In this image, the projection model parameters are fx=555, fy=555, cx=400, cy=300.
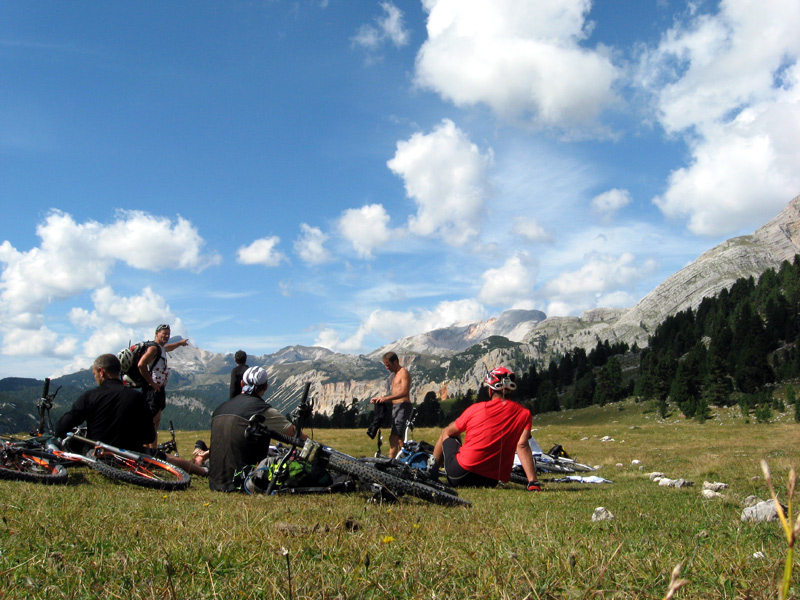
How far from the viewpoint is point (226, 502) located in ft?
23.5

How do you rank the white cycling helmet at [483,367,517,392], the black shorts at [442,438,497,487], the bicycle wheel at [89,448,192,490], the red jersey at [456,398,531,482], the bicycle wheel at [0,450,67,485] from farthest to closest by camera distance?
1. the black shorts at [442,438,497,487]
2. the white cycling helmet at [483,367,517,392]
3. the red jersey at [456,398,531,482]
4. the bicycle wheel at [89,448,192,490]
5. the bicycle wheel at [0,450,67,485]

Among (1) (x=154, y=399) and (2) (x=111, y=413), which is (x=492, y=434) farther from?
(1) (x=154, y=399)

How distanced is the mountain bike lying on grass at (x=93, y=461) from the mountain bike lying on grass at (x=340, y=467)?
2.16m

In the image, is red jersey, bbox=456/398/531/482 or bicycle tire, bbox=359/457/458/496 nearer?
bicycle tire, bbox=359/457/458/496

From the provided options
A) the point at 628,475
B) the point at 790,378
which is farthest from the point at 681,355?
the point at 628,475

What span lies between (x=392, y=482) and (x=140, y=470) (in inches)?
193

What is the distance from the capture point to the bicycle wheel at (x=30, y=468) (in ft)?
27.6

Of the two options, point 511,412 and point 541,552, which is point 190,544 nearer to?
point 541,552

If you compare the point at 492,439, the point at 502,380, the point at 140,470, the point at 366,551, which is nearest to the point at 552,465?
the point at 492,439

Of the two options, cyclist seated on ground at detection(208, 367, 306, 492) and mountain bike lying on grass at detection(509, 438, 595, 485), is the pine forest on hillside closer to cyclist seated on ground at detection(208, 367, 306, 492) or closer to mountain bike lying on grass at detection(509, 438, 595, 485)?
mountain bike lying on grass at detection(509, 438, 595, 485)

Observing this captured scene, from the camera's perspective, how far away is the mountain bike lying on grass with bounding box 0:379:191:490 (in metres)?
9.23

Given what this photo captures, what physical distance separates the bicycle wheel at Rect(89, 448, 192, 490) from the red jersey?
5.06 meters

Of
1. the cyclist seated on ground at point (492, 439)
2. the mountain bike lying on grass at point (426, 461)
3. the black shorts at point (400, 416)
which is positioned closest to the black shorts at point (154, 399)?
the mountain bike lying on grass at point (426, 461)

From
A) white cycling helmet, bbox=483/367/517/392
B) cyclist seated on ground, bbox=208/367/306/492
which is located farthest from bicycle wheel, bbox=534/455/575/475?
cyclist seated on ground, bbox=208/367/306/492
